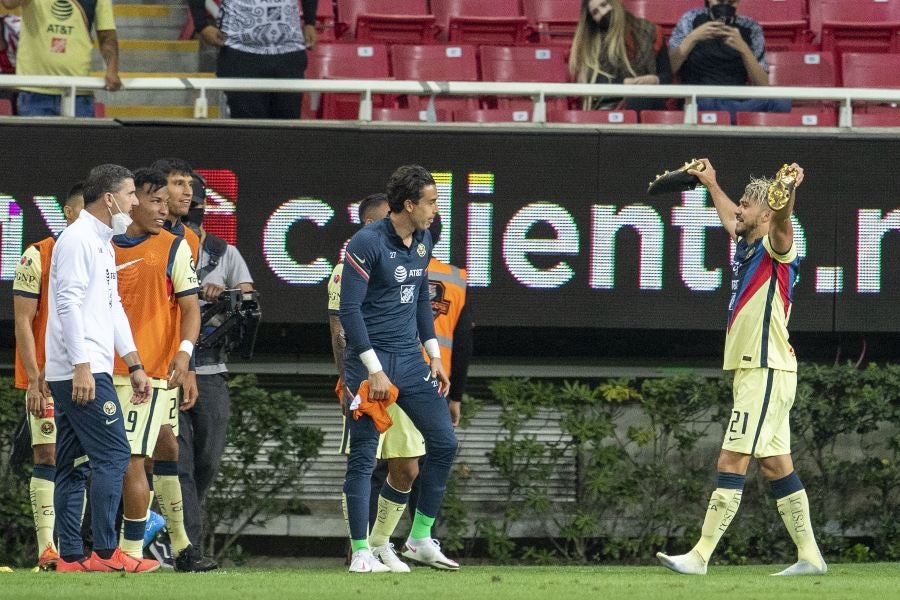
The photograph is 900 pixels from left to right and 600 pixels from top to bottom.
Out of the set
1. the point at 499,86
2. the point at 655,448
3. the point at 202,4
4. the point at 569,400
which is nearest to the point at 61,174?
the point at 202,4

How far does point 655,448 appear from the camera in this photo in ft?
38.3

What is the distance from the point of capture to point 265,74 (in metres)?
12.2

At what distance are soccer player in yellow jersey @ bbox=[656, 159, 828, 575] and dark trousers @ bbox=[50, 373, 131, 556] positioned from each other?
2831 mm

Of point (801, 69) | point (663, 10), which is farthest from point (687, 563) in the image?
point (663, 10)

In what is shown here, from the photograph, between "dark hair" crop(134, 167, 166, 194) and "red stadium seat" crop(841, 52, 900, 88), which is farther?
"red stadium seat" crop(841, 52, 900, 88)

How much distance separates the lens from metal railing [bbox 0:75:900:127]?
37.6 ft

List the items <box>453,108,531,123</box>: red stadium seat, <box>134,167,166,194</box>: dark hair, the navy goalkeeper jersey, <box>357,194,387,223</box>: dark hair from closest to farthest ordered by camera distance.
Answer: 1. the navy goalkeeper jersey
2. <box>134,167,166,194</box>: dark hair
3. <box>357,194,387,223</box>: dark hair
4. <box>453,108,531,123</box>: red stadium seat

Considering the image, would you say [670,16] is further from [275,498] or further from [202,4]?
[275,498]

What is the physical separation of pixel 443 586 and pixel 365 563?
1120 mm

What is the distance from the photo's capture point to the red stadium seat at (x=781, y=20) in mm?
14617

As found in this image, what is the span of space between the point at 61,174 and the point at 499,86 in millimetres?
3170

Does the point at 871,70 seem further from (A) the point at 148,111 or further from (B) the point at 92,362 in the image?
(B) the point at 92,362

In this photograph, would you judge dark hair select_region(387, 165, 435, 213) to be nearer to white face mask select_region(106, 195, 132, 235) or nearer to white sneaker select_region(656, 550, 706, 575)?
white face mask select_region(106, 195, 132, 235)

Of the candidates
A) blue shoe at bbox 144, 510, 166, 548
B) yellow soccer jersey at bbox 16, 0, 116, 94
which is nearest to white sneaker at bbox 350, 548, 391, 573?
blue shoe at bbox 144, 510, 166, 548
